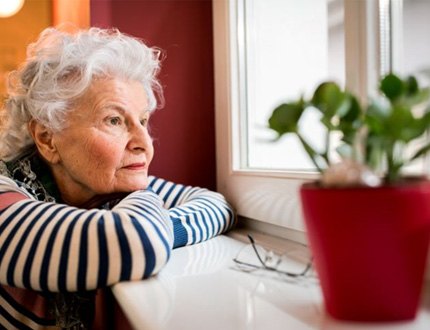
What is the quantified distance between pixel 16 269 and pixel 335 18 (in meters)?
0.62

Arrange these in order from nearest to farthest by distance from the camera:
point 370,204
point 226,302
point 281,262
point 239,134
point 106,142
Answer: point 370,204 → point 226,302 → point 281,262 → point 106,142 → point 239,134

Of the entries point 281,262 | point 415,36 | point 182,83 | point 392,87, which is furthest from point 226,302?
point 182,83

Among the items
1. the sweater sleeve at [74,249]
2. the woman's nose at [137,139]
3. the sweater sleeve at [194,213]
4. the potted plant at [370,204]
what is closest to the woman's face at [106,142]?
the woman's nose at [137,139]

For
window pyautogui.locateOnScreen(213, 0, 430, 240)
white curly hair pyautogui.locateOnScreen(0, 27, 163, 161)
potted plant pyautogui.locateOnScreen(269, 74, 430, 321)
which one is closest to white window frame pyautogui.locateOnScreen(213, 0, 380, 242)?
window pyautogui.locateOnScreen(213, 0, 430, 240)

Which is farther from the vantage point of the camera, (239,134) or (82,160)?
(239,134)

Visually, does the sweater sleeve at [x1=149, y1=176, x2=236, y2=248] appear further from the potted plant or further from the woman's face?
the potted plant

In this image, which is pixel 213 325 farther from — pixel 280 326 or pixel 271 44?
pixel 271 44

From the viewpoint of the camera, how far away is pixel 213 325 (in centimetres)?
41

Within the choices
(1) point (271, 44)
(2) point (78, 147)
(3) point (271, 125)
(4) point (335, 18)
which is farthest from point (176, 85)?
(3) point (271, 125)

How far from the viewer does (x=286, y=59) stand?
3.19ft

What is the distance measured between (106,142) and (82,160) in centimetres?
6

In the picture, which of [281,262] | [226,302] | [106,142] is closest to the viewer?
[226,302]

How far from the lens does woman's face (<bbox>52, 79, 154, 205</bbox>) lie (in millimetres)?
814

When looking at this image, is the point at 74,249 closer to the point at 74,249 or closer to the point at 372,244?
the point at 74,249
